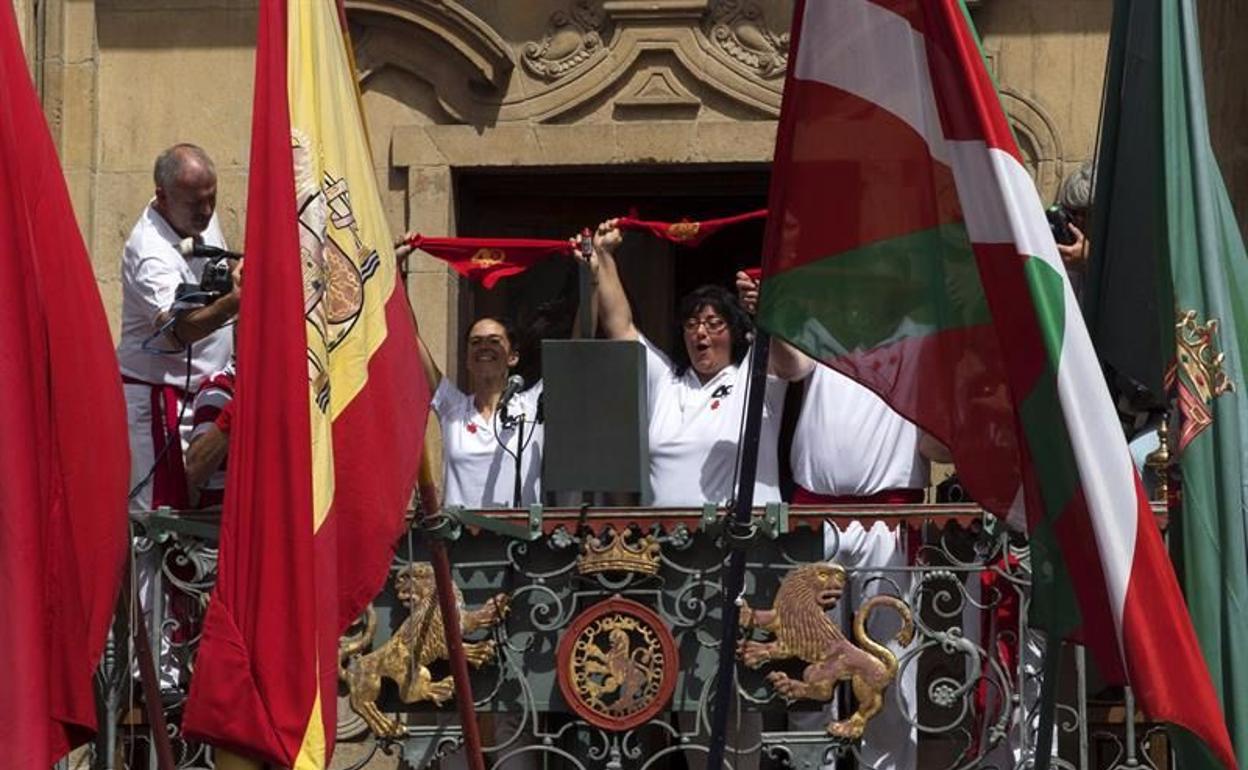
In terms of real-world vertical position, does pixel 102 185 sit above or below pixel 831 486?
above

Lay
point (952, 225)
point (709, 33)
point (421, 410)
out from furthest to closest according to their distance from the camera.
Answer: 1. point (709, 33)
2. point (421, 410)
3. point (952, 225)

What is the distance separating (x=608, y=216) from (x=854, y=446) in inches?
130

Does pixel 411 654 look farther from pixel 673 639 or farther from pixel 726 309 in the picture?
pixel 726 309

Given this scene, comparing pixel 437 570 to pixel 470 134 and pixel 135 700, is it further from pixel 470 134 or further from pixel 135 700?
pixel 470 134

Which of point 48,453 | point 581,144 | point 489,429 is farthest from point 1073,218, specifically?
point 48,453

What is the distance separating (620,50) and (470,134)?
2.36 ft

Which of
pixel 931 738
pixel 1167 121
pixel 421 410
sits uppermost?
pixel 1167 121

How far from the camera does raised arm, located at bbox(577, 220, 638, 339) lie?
15.5m

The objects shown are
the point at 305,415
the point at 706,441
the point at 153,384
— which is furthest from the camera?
the point at 153,384

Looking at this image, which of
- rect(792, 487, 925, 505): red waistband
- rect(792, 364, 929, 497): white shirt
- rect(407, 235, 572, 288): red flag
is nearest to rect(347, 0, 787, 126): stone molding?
rect(407, 235, 572, 288): red flag

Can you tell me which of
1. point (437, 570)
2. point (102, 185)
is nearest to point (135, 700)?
point (437, 570)

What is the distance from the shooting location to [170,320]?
15.1 metres

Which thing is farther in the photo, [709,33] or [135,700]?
[709,33]

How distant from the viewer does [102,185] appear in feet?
57.7
